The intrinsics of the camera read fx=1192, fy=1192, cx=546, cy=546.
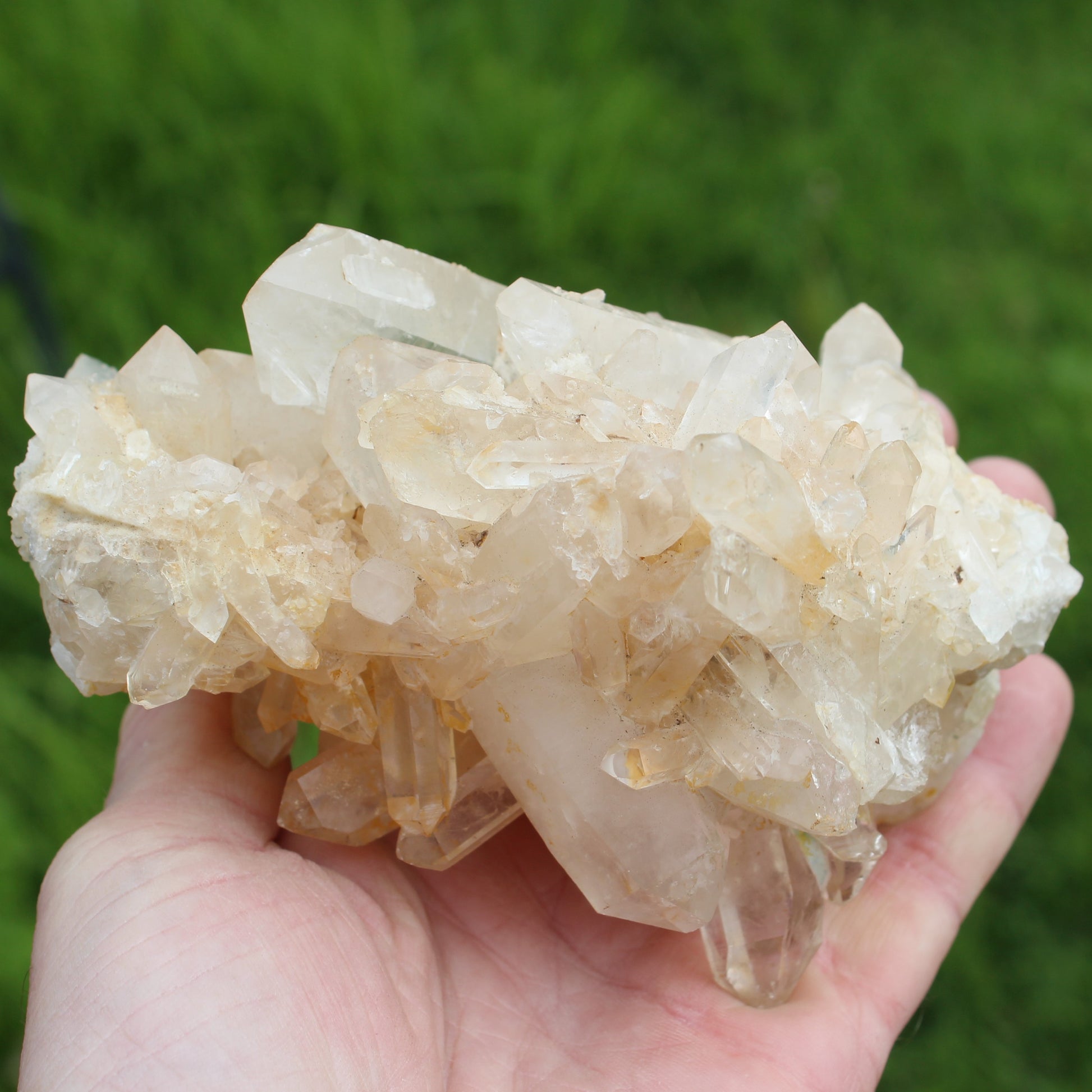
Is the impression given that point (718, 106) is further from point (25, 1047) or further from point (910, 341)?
point (25, 1047)

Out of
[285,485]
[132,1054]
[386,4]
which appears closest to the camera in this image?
[132,1054]

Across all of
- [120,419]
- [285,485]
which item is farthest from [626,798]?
[120,419]

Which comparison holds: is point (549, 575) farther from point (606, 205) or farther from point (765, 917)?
point (606, 205)

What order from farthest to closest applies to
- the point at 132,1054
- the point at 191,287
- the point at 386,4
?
the point at 386,4 → the point at 191,287 → the point at 132,1054

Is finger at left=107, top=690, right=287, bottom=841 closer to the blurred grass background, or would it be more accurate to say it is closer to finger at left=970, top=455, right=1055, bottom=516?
the blurred grass background

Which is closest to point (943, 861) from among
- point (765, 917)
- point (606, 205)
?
point (765, 917)

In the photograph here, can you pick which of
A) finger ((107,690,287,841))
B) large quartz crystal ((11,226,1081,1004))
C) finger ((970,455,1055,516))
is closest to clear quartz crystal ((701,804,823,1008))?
large quartz crystal ((11,226,1081,1004))
